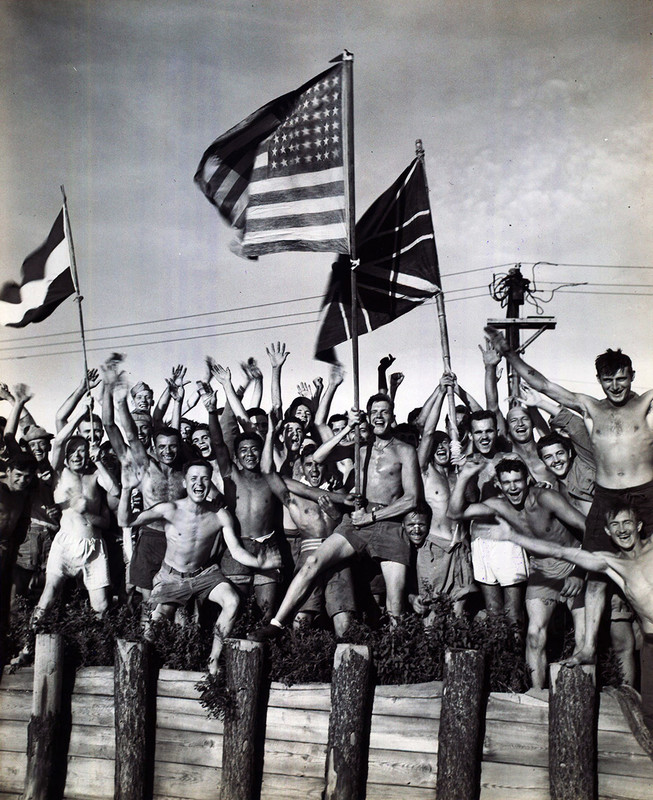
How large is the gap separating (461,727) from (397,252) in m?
5.46

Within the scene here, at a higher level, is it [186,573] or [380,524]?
[380,524]

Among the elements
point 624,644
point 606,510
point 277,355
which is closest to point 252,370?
point 277,355

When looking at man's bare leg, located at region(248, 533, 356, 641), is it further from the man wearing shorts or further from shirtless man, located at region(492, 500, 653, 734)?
shirtless man, located at region(492, 500, 653, 734)

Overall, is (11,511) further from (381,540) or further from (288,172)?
(288,172)

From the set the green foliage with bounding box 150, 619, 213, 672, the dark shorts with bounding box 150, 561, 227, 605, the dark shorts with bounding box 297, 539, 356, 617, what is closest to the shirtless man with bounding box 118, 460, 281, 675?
the dark shorts with bounding box 150, 561, 227, 605

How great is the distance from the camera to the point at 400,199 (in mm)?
10000

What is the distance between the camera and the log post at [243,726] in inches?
300

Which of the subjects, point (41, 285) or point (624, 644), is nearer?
point (624, 644)

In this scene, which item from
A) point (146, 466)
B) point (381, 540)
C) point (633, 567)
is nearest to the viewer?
point (633, 567)

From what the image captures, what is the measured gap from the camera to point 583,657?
7289 mm

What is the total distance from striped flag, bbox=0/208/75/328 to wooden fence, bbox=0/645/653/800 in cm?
453

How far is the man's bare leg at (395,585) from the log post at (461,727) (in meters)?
1.15

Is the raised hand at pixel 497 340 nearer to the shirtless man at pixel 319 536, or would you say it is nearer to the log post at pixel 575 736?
the shirtless man at pixel 319 536

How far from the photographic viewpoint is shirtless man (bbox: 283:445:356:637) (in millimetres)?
8406
